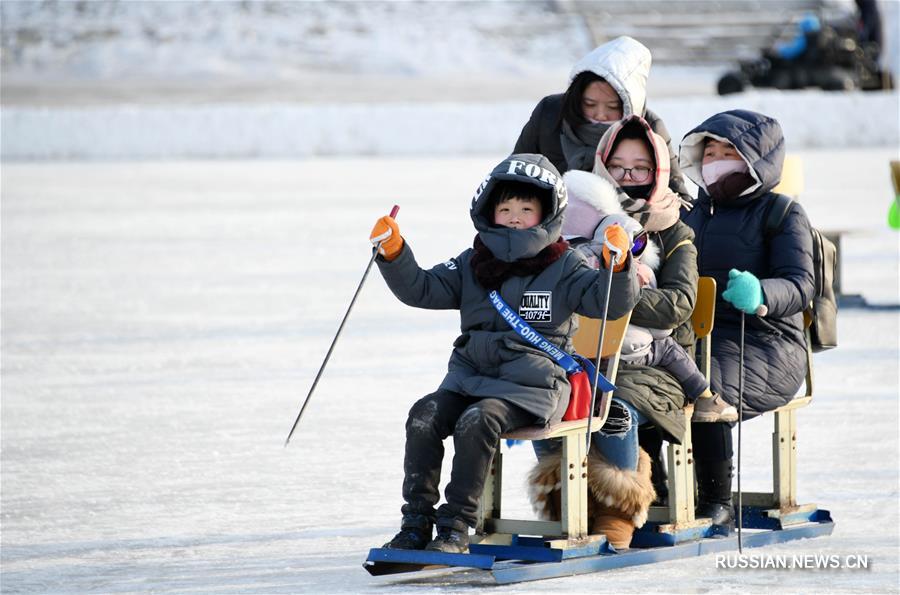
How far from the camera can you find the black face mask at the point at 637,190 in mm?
4133

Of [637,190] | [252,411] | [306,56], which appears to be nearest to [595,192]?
[637,190]

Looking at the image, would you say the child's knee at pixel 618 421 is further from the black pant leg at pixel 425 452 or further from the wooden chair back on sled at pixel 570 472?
the black pant leg at pixel 425 452

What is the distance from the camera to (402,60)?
123 feet

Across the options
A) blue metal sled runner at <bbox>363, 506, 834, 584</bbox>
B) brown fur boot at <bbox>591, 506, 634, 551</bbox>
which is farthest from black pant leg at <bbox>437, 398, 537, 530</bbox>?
brown fur boot at <bbox>591, 506, 634, 551</bbox>

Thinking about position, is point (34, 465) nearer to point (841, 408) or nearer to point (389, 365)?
point (389, 365)

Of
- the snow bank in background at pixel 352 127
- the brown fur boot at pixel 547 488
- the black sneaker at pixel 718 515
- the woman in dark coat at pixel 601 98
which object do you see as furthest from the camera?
the snow bank in background at pixel 352 127

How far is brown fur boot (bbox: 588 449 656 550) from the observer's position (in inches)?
156

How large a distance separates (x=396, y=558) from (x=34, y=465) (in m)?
2.12

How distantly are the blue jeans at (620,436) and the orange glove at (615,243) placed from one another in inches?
16.5

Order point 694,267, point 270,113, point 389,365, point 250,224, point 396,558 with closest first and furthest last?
point 396,558 < point 694,267 < point 389,365 < point 250,224 < point 270,113

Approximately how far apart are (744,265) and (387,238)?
1116mm

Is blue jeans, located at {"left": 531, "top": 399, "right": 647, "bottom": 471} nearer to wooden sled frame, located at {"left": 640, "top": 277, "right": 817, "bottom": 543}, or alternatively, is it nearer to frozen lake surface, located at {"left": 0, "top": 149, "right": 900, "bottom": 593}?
wooden sled frame, located at {"left": 640, "top": 277, "right": 817, "bottom": 543}

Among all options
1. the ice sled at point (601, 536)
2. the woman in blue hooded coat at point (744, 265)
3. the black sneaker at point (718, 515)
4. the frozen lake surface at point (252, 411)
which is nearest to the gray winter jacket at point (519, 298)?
the ice sled at point (601, 536)

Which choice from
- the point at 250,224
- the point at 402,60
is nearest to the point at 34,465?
the point at 250,224
